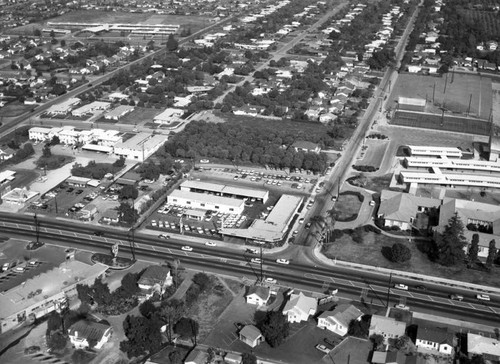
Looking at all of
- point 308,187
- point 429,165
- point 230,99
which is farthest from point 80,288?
point 230,99

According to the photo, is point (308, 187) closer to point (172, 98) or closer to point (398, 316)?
point (398, 316)

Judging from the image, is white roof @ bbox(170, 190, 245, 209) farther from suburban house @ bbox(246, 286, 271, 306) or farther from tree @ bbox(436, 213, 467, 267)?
tree @ bbox(436, 213, 467, 267)

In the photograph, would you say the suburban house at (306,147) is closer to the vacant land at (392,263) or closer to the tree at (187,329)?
the vacant land at (392,263)

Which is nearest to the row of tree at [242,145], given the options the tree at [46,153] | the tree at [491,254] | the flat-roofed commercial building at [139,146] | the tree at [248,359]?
the flat-roofed commercial building at [139,146]

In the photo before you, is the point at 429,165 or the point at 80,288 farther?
the point at 429,165

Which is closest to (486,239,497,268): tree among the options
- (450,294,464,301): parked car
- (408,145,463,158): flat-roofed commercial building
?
(450,294,464,301): parked car

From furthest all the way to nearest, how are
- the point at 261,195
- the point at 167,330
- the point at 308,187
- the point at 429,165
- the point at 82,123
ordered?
the point at 82,123
the point at 429,165
the point at 308,187
the point at 261,195
the point at 167,330

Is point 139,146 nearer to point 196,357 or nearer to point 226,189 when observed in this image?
point 226,189
